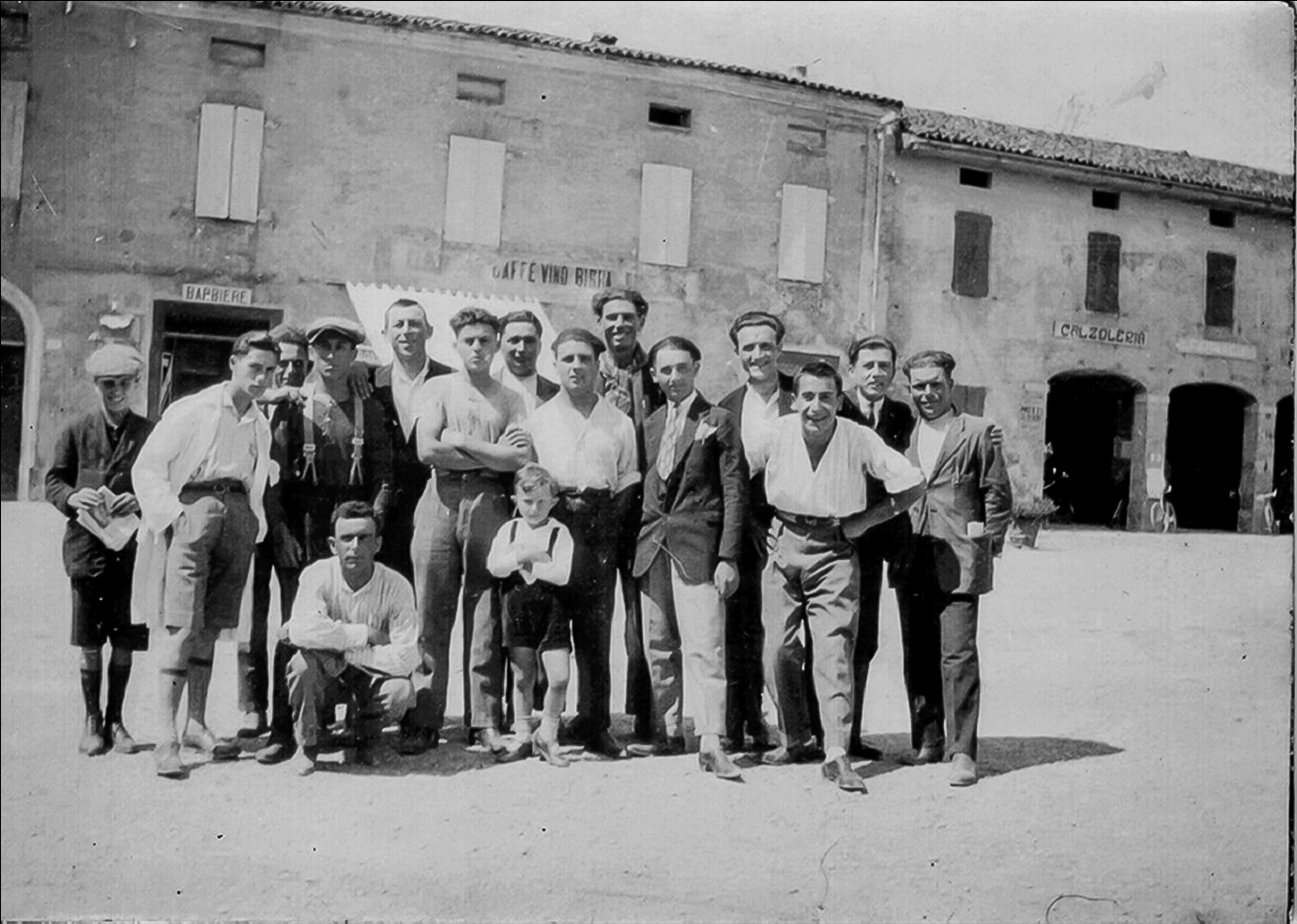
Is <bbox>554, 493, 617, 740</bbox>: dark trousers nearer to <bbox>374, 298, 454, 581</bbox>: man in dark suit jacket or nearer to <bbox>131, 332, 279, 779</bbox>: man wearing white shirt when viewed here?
<bbox>374, 298, 454, 581</bbox>: man in dark suit jacket

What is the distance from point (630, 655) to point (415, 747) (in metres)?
0.85

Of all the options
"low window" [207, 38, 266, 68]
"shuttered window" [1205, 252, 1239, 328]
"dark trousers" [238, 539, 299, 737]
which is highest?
"low window" [207, 38, 266, 68]

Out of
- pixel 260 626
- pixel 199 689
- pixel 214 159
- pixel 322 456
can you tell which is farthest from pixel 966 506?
pixel 214 159

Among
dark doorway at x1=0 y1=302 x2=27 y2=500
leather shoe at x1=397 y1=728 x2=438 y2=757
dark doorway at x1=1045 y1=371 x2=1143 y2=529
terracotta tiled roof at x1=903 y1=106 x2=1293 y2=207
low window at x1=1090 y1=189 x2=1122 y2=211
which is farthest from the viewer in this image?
low window at x1=1090 y1=189 x2=1122 y2=211

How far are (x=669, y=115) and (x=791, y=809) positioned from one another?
109 inches

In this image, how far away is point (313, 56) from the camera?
397 cm

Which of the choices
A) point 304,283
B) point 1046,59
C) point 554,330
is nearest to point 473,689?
point 554,330

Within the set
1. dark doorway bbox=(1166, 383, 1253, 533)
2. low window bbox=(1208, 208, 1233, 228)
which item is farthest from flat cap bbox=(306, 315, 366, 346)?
low window bbox=(1208, 208, 1233, 228)

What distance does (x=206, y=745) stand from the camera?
3.73m

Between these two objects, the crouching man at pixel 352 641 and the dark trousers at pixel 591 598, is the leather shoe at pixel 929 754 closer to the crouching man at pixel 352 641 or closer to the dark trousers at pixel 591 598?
the dark trousers at pixel 591 598

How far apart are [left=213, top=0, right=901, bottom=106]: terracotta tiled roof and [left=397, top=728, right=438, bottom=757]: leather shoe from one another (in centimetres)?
259

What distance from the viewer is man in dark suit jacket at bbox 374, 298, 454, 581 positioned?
3867 millimetres

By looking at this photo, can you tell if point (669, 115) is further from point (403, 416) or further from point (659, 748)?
point (659, 748)

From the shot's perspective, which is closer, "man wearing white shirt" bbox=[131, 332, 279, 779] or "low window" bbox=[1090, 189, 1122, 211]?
"man wearing white shirt" bbox=[131, 332, 279, 779]
